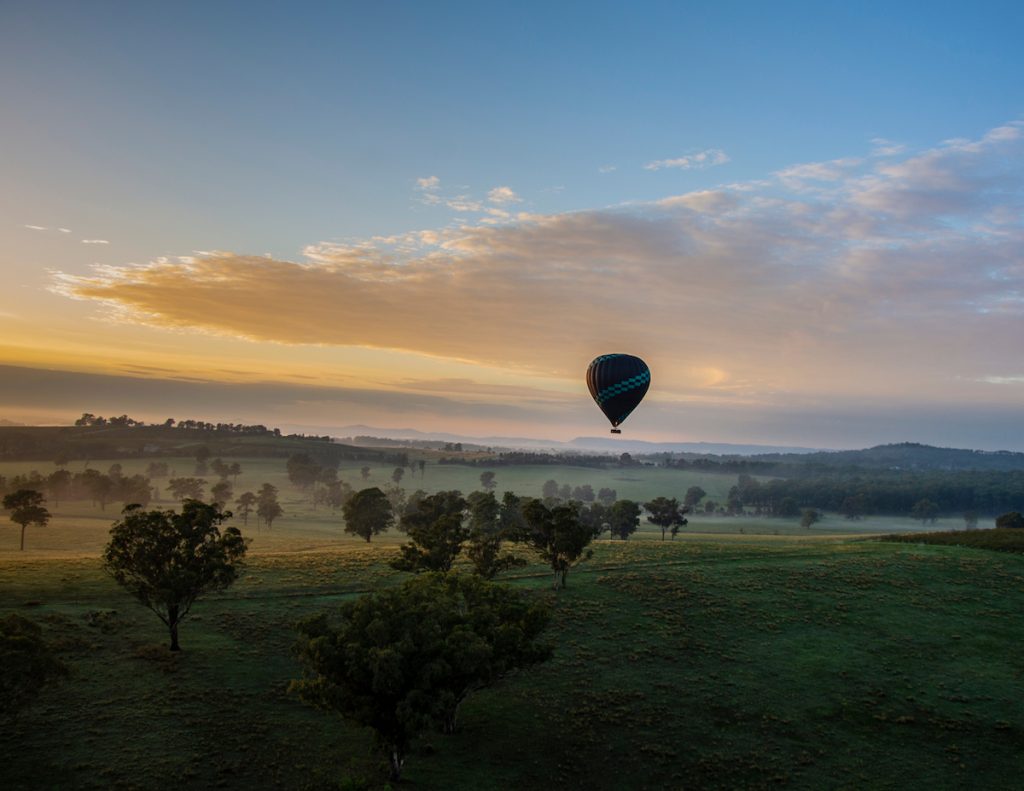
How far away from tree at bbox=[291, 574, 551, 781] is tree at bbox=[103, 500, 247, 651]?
14.5 metres

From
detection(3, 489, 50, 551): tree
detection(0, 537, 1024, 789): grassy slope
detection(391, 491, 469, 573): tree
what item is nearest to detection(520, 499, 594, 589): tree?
detection(0, 537, 1024, 789): grassy slope

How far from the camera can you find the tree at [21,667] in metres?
29.2

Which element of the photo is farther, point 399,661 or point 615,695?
point 615,695

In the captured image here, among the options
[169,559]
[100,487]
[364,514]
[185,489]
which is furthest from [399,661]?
[185,489]

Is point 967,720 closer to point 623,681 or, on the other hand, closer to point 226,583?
point 623,681

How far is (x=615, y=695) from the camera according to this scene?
40688mm

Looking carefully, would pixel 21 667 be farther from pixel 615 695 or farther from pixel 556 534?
pixel 556 534

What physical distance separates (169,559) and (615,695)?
3072cm

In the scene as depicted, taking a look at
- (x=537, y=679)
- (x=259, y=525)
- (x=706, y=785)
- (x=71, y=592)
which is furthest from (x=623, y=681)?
(x=259, y=525)

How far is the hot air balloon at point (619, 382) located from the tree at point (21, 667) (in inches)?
1871

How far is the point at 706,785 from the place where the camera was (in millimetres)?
32625

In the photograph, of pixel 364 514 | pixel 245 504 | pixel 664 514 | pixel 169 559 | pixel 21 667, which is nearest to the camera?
pixel 21 667

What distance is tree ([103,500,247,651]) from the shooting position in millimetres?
42250

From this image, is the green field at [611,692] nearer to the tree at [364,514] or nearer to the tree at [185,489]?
the tree at [364,514]
